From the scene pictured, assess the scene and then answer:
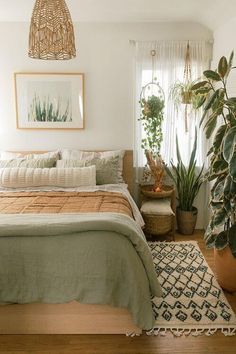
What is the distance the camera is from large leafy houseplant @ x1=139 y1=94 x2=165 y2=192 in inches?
146

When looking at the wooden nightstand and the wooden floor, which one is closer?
the wooden floor

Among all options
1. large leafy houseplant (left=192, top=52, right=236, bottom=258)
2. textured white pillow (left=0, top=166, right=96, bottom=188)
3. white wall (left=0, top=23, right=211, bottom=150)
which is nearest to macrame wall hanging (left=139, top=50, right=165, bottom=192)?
white wall (left=0, top=23, right=211, bottom=150)

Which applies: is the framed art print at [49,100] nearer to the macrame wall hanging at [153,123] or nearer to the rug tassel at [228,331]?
the macrame wall hanging at [153,123]

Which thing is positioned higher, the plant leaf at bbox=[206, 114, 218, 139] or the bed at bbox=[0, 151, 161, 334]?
the plant leaf at bbox=[206, 114, 218, 139]

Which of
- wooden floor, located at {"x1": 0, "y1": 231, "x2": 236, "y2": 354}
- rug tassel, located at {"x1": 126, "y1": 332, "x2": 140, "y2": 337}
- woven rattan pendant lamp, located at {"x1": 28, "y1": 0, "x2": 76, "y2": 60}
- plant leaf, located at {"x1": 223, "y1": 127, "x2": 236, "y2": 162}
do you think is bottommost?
wooden floor, located at {"x1": 0, "y1": 231, "x2": 236, "y2": 354}

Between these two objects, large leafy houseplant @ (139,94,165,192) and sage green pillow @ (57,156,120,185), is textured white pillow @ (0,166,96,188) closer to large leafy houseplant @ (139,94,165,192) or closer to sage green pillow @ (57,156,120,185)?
sage green pillow @ (57,156,120,185)

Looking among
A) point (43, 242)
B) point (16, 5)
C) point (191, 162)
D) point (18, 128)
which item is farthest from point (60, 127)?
point (43, 242)

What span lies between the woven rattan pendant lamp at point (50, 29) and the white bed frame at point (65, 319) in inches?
69.7

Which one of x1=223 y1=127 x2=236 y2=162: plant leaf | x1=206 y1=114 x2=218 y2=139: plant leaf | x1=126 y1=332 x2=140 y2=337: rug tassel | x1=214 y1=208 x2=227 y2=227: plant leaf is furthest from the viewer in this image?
x1=206 y1=114 x2=218 y2=139: plant leaf

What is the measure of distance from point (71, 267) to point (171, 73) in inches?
107

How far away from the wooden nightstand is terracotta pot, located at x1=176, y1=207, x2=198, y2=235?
0.21 m

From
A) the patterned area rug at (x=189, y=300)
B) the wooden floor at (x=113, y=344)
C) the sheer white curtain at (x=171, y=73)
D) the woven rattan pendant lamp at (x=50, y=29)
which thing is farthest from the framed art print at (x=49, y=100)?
the wooden floor at (x=113, y=344)

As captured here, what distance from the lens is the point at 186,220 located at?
394 centimetres

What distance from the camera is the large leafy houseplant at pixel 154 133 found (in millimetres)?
3699
